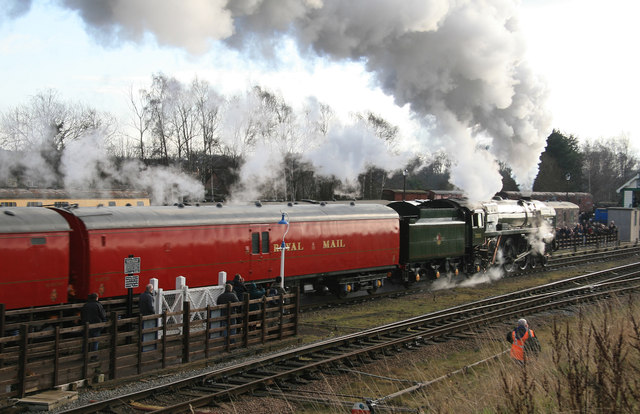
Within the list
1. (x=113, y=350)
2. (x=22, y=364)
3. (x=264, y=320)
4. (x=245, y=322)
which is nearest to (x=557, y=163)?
(x=264, y=320)

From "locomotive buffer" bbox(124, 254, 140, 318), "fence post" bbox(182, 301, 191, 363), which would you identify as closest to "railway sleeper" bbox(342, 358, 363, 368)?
"fence post" bbox(182, 301, 191, 363)

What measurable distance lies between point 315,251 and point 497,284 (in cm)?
1002

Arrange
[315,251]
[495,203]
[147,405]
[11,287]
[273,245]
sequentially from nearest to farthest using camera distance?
1. [147,405]
2. [11,287]
3. [273,245]
4. [315,251]
5. [495,203]

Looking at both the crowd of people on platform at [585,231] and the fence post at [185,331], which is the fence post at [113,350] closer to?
the fence post at [185,331]

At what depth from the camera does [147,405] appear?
923 centimetres

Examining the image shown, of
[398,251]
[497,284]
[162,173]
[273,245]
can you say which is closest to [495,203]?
[497,284]

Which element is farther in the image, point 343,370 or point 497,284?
point 497,284

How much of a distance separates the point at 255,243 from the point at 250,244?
0.66 ft

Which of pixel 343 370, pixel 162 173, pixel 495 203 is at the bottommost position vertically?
pixel 343 370

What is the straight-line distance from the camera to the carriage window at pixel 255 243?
17.0m

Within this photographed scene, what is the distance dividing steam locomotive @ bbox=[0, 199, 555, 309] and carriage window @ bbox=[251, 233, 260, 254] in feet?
0.13

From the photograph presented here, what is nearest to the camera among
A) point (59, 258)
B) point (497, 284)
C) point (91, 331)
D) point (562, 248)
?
point (91, 331)

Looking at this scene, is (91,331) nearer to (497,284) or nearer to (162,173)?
(497,284)

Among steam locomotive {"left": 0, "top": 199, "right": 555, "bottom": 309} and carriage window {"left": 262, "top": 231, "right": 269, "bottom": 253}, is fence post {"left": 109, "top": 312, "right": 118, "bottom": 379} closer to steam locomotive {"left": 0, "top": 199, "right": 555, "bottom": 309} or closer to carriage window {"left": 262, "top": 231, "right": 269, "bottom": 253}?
steam locomotive {"left": 0, "top": 199, "right": 555, "bottom": 309}
